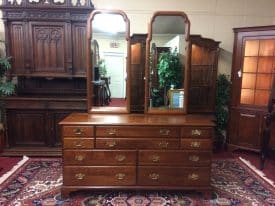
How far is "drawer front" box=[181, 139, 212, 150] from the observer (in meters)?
2.70

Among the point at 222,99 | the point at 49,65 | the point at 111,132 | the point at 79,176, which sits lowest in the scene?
the point at 79,176

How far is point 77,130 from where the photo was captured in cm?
265

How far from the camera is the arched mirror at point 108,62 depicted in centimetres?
305

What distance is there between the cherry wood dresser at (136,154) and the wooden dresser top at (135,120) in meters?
0.01

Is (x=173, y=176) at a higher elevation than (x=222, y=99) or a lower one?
lower

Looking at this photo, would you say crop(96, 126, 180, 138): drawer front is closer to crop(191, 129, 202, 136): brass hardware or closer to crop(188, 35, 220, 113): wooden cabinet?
crop(191, 129, 202, 136): brass hardware

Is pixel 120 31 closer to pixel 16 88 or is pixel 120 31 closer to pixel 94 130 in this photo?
pixel 94 130

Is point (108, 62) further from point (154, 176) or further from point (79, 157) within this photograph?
point (154, 176)

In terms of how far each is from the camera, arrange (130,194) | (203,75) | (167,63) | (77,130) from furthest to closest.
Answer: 1. (203,75)
2. (167,63)
3. (130,194)
4. (77,130)

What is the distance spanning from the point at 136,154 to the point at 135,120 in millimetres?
378

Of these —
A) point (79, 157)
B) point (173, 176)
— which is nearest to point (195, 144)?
point (173, 176)

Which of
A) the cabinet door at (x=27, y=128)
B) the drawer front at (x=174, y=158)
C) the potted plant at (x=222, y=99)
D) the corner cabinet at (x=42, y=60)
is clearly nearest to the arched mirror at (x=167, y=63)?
the drawer front at (x=174, y=158)

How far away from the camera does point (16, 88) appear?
405cm

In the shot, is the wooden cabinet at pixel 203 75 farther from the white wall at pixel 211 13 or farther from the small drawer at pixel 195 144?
the small drawer at pixel 195 144
